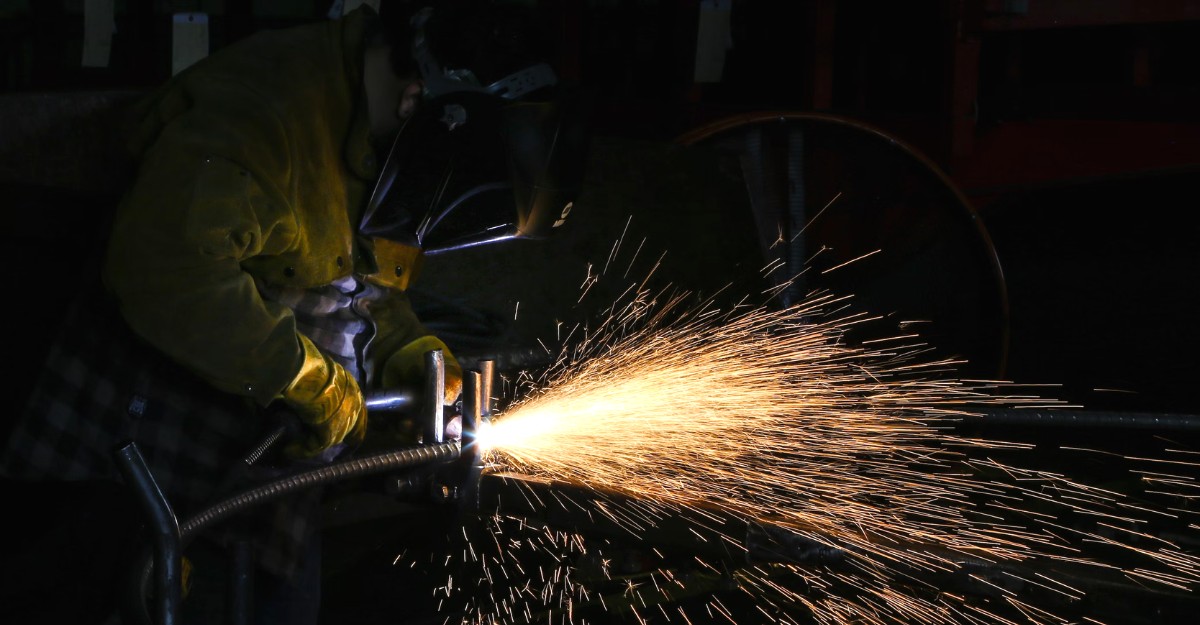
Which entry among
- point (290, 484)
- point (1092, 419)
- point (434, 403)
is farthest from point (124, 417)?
point (1092, 419)

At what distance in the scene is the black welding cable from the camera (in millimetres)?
1382

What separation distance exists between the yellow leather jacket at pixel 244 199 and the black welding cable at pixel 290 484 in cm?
22

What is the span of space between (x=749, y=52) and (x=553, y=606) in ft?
8.45

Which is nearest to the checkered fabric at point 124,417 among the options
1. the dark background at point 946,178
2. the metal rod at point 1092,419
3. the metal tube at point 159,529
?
the metal tube at point 159,529

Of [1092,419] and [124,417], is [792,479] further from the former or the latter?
[124,417]

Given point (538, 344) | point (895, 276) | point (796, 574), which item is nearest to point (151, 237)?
point (538, 344)

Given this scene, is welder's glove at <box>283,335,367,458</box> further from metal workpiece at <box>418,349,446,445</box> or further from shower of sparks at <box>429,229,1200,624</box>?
shower of sparks at <box>429,229,1200,624</box>

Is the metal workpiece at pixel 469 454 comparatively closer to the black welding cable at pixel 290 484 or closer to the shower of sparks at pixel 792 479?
the black welding cable at pixel 290 484

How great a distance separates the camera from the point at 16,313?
2.21 metres

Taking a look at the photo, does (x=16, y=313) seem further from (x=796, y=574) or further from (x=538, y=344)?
(x=796, y=574)

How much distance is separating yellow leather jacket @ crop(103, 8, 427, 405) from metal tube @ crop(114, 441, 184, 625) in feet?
1.57

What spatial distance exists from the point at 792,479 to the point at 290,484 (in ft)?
5.68

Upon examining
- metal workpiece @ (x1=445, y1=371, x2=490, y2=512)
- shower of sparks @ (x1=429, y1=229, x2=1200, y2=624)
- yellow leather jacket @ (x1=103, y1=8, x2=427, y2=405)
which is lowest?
shower of sparks @ (x1=429, y1=229, x2=1200, y2=624)

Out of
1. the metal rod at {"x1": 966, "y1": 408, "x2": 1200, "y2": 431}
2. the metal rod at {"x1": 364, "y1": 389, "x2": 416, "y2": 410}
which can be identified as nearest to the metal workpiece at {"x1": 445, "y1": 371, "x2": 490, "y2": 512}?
the metal rod at {"x1": 364, "y1": 389, "x2": 416, "y2": 410}
